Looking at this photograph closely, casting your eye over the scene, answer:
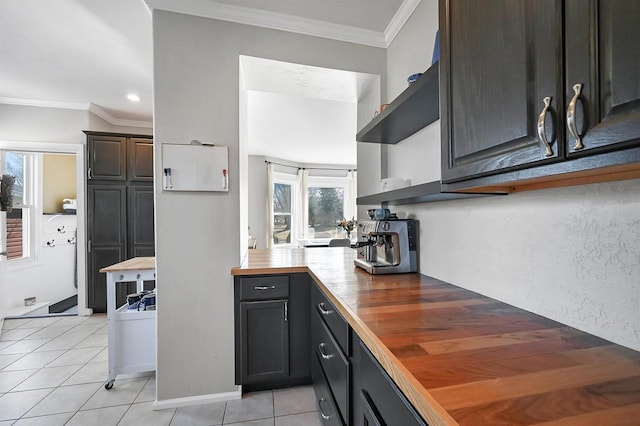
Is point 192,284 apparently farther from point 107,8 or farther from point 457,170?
point 107,8

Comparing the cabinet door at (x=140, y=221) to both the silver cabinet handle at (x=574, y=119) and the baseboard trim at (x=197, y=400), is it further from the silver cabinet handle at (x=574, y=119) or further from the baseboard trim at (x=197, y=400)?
the silver cabinet handle at (x=574, y=119)

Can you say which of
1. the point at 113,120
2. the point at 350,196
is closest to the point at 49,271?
the point at 113,120

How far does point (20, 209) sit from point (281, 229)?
4.17 metres

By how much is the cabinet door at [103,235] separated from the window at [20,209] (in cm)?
106

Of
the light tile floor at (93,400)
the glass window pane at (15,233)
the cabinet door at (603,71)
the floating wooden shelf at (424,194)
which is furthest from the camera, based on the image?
the glass window pane at (15,233)

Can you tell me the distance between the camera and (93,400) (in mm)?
1910

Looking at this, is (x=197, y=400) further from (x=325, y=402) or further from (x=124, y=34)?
(x=124, y=34)

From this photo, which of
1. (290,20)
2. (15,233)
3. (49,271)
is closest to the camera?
(290,20)

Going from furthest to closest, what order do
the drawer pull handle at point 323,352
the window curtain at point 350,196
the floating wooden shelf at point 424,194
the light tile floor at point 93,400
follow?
the window curtain at point 350,196 → the light tile floor at point 93,400 → the drawer pull handle at point 323,352 → the floating wooden shelf at point 424,194

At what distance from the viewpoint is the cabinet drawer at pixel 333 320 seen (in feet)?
3.64

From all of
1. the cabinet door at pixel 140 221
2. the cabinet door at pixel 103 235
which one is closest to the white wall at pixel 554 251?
the cabinet door at pixel 140 221

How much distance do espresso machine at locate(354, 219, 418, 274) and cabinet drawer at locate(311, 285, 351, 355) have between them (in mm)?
335

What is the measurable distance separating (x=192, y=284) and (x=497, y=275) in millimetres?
1711

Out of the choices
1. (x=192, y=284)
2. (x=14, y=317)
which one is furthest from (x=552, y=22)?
(x=14, y=317)
